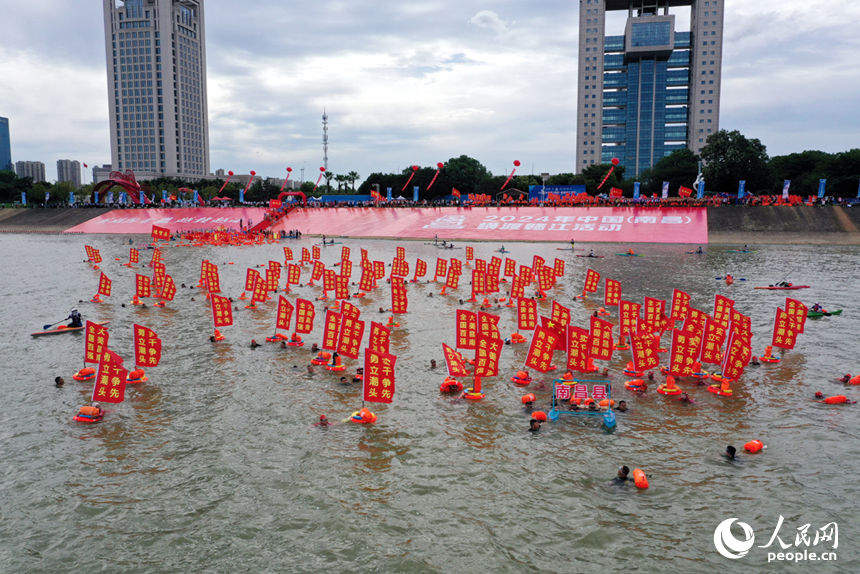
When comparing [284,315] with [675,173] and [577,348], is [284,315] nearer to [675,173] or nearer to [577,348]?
[577,348]

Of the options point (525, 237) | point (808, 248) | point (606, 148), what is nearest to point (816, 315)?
point (808, 248)

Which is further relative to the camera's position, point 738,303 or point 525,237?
point 525,237

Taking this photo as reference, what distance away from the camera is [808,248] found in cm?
5916

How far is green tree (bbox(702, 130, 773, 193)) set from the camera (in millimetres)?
86938

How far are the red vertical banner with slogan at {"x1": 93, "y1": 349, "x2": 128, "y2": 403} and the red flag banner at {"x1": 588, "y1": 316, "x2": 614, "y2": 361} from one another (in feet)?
48.4

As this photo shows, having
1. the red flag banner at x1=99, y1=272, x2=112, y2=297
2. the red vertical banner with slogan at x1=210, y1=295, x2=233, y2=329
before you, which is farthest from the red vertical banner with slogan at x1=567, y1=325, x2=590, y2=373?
the red flag banner at x1=99, y1=272, x2=112, y2=297

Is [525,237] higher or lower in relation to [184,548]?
higher

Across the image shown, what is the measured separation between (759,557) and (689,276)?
34160 mm

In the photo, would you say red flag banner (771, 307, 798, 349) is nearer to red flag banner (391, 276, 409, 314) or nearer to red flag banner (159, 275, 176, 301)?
red flag banner (391, 276, 409, 314)

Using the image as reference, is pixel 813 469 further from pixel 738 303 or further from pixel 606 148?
pixel 606 148

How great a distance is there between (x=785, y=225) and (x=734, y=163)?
24.0m

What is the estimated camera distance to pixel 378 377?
50.3 ft

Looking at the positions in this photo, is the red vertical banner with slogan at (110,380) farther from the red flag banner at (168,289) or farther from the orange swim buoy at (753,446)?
the red flag banner at (168,289)

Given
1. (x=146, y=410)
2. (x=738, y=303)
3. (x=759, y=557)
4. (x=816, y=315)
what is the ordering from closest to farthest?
(x=759, y=557) → (x=146, y=410) → (x=816, y=315) → (x=738, y=303)
